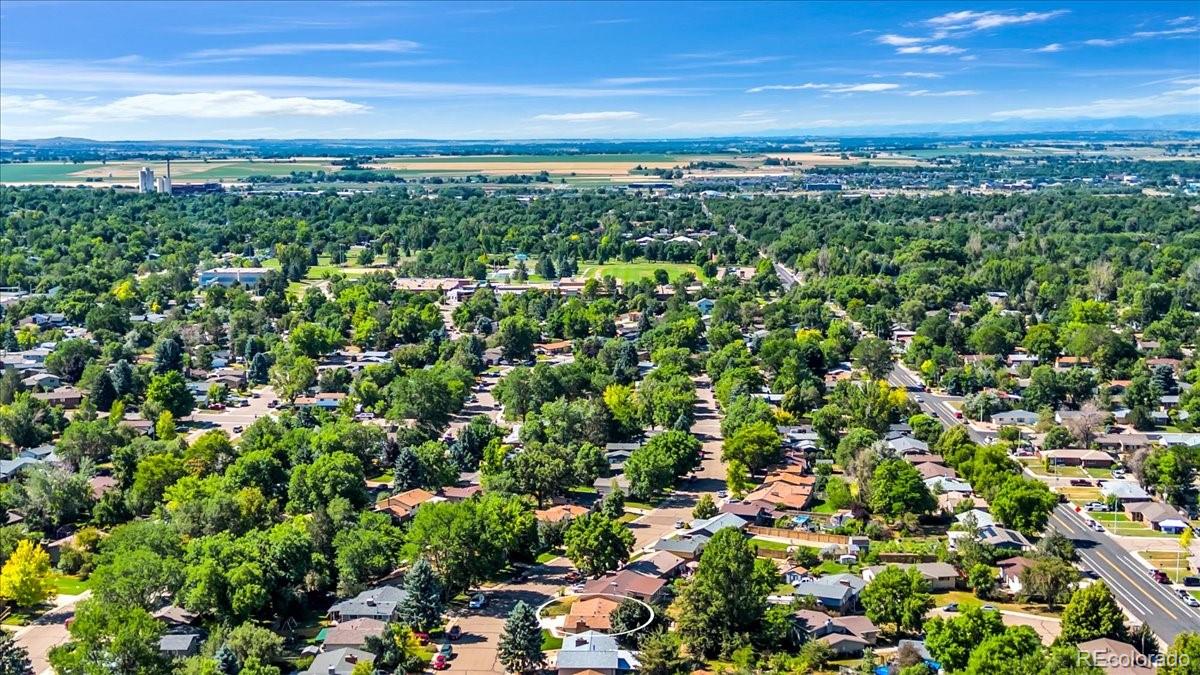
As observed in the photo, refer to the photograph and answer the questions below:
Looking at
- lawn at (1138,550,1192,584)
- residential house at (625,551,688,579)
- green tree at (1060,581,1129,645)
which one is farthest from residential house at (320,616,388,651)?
lawn at (1138,550,1192,584)

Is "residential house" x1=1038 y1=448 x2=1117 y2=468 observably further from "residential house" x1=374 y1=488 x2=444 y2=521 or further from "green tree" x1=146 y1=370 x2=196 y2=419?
"green tree" x1=146 y1=370 x2=196 y2=419

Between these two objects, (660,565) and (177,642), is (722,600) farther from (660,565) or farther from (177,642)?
(177,642)

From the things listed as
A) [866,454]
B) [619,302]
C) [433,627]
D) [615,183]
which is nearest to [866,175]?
[615,183]

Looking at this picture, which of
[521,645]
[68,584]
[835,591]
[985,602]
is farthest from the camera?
[68,584]

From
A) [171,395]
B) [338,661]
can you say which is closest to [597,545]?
[338,661]

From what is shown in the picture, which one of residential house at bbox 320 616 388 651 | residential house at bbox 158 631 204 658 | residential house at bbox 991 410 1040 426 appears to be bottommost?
residential house at bbox 991 410 1040 426

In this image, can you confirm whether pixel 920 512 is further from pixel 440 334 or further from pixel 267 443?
pixel 440 334

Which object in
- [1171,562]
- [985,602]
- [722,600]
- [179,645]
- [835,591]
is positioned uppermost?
[722,600]
